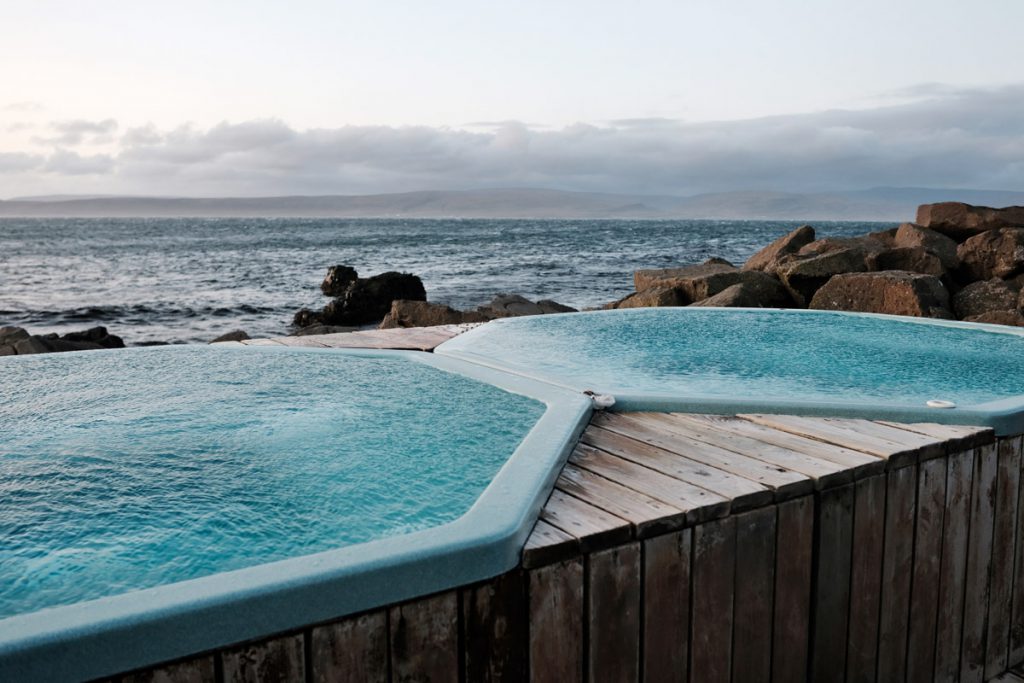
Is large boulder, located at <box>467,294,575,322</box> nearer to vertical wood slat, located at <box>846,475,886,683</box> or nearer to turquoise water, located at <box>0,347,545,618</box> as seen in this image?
turquoise water, located at <box>0,347,545,618</box>

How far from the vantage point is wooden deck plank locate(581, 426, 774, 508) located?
1.94 metres

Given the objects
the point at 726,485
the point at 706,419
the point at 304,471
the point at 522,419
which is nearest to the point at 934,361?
the point at 706,419

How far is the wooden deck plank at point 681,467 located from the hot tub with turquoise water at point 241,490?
0.32ft

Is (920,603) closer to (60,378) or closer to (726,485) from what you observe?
(726,485)

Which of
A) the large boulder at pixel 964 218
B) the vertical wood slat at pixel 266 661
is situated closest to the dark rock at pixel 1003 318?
the large boulder at pixel 964 218

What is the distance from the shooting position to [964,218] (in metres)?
9.02

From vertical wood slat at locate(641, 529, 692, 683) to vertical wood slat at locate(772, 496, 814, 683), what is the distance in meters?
0.29

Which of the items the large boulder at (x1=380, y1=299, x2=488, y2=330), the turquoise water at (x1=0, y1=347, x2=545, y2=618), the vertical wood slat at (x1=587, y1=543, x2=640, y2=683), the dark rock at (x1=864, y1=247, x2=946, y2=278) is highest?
the dark rock at (x1=864, y1=247, x2=946, y2=278)

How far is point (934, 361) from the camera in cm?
423

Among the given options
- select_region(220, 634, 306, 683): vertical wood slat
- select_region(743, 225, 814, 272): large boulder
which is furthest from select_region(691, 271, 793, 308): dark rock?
select_region(220, 634, 306, 683): vertical wood slat

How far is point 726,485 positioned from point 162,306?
1603cm

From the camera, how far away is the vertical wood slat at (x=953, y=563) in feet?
7.79

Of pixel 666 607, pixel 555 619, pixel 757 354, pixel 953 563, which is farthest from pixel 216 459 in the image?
pixel 757 354

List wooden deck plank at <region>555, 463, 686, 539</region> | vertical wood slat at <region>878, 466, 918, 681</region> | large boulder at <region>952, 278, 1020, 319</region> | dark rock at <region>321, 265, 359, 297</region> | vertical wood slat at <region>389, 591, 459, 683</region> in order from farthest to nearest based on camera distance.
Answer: dark rock at <region>321, 265, 359, 297</region> < large boulder at <region>952, 278, 1020, 319</region> < vertical wood slat at <region>878, 466, 918, 681</region> < wooden deck plank at <region>555, 463, 686, 539</region> < vertical wood slat at <region>389, 591, 459, 683</region>
